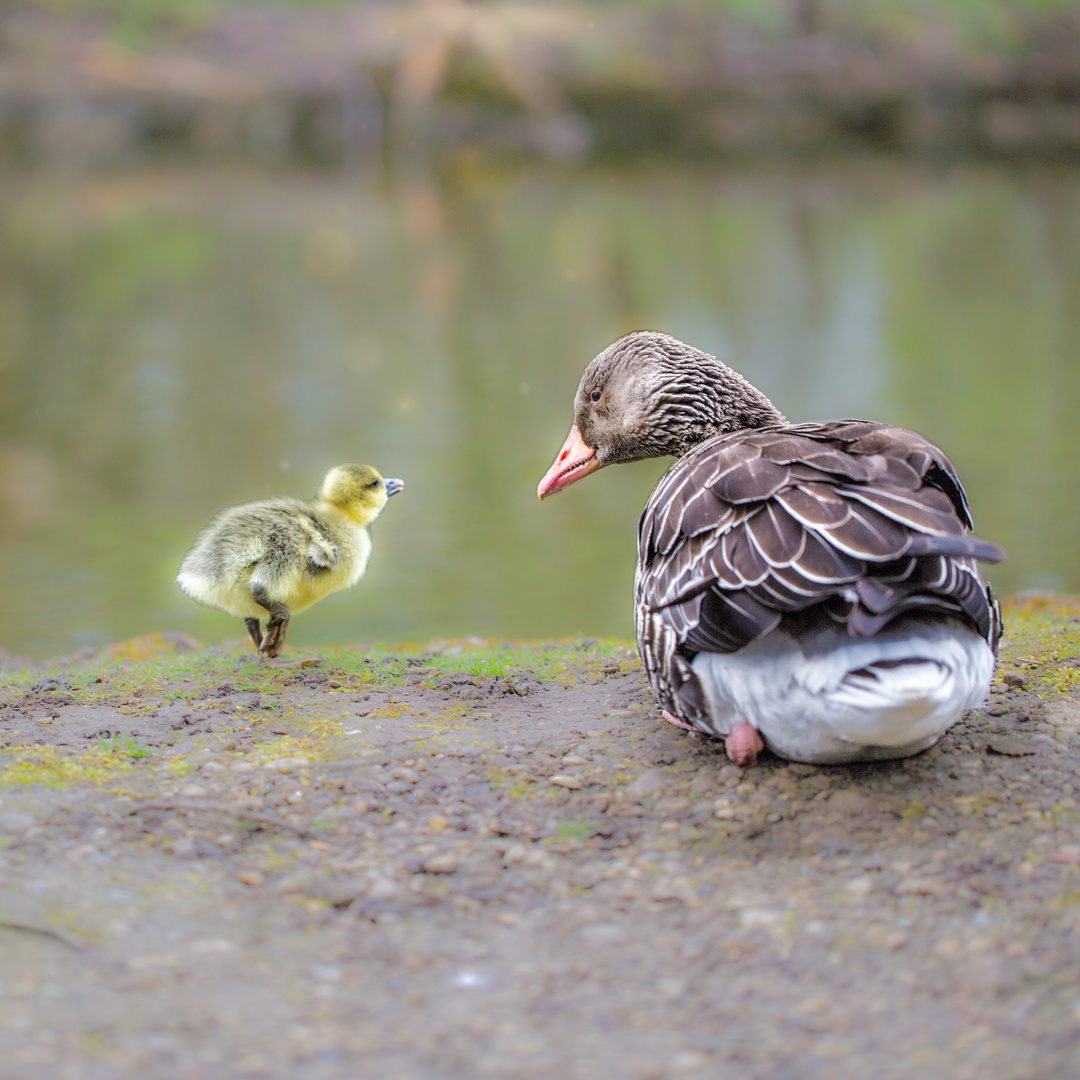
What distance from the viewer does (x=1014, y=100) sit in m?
37.2

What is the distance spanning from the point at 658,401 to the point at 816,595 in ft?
5.98

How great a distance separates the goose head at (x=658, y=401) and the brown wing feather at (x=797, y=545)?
2.33ft

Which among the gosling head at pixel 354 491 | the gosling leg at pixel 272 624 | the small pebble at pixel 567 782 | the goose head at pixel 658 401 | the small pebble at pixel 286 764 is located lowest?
the small pebble at pixel 286 764

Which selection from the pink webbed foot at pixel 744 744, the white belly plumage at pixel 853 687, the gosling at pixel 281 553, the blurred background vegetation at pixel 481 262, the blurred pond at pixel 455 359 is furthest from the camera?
the blurred background vegetation at pixel 481 262

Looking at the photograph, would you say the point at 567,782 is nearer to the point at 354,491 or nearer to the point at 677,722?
the point at 677,722

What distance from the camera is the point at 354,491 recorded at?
17.7 feet

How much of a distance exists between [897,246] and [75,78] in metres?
24.8

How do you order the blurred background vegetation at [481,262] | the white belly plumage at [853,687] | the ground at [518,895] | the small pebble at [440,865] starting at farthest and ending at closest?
the blurred background vegetation at [481,262] → the small pebble at [440,865] → the white belly plumage at [853,687] → the ground at [518,895]

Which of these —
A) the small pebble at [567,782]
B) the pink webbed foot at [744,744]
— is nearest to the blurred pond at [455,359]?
the small pebble at [567,782]

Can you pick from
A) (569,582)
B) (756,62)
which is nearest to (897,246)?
(569,582)

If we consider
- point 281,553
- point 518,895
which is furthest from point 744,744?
point 281,553

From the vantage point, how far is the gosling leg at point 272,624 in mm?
4805

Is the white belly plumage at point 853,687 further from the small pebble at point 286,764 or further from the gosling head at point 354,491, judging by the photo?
the gosling head at point 354,491

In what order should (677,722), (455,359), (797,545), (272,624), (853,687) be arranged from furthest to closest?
(455,359), (272,624), (677,722), (797,545), (853,687)
